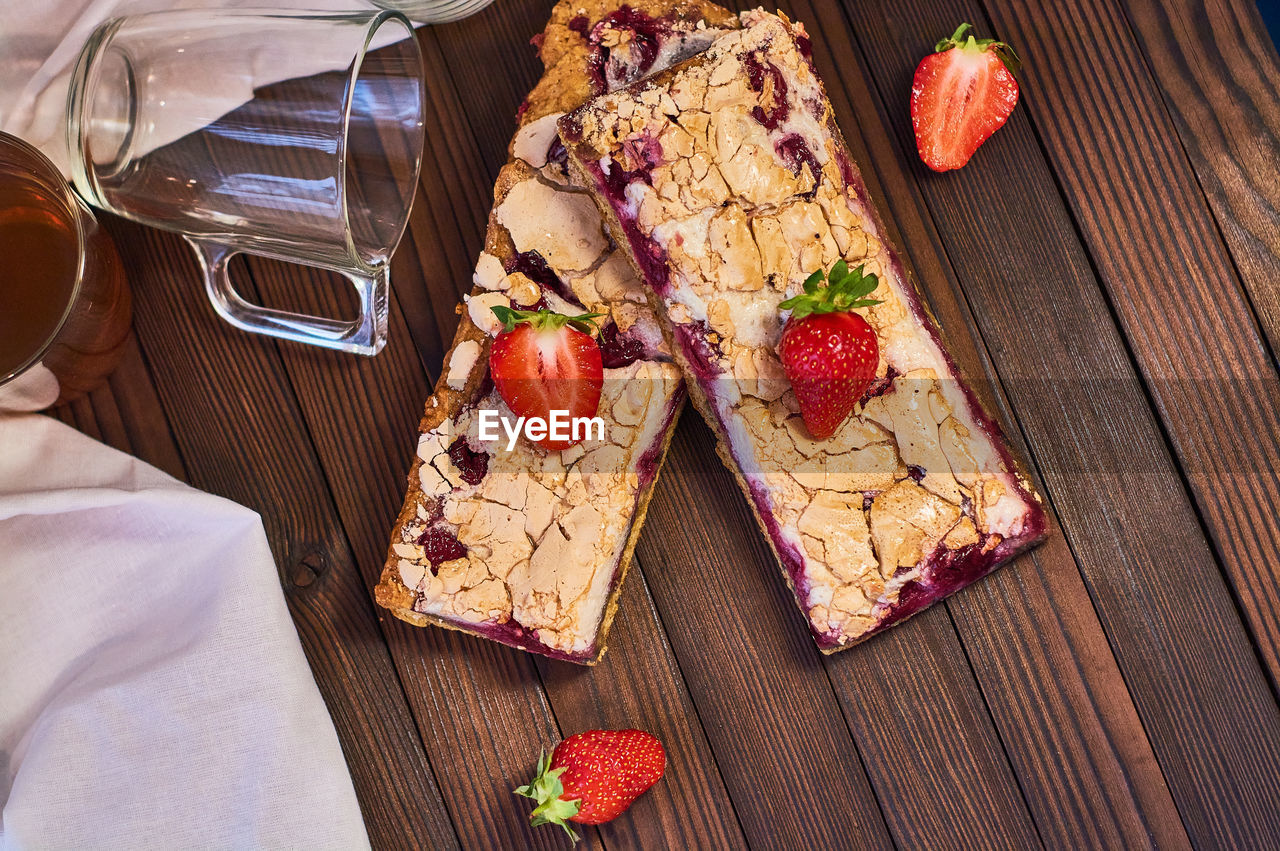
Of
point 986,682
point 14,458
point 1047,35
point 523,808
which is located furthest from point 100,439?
point 1047,35

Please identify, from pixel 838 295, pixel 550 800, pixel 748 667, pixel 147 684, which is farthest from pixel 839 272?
pixel 147 684

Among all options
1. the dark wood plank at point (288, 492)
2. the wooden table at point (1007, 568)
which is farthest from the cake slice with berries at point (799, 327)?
the dark wood plank at point (288, 492)

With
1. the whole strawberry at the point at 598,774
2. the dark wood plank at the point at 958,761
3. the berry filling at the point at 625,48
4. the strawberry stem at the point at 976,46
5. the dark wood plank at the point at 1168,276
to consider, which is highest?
the berry filling at the point at 625,48

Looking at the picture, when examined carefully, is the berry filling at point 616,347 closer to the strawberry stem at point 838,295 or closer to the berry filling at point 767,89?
the strawberry stem at point 838,295

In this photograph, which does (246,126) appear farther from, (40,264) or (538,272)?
(538,272)

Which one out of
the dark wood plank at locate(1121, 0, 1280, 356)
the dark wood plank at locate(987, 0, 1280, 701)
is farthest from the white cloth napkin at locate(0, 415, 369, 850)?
the dark wood plank at locate(1121, 0, 1280, 356)

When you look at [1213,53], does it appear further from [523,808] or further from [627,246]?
[523,808]
